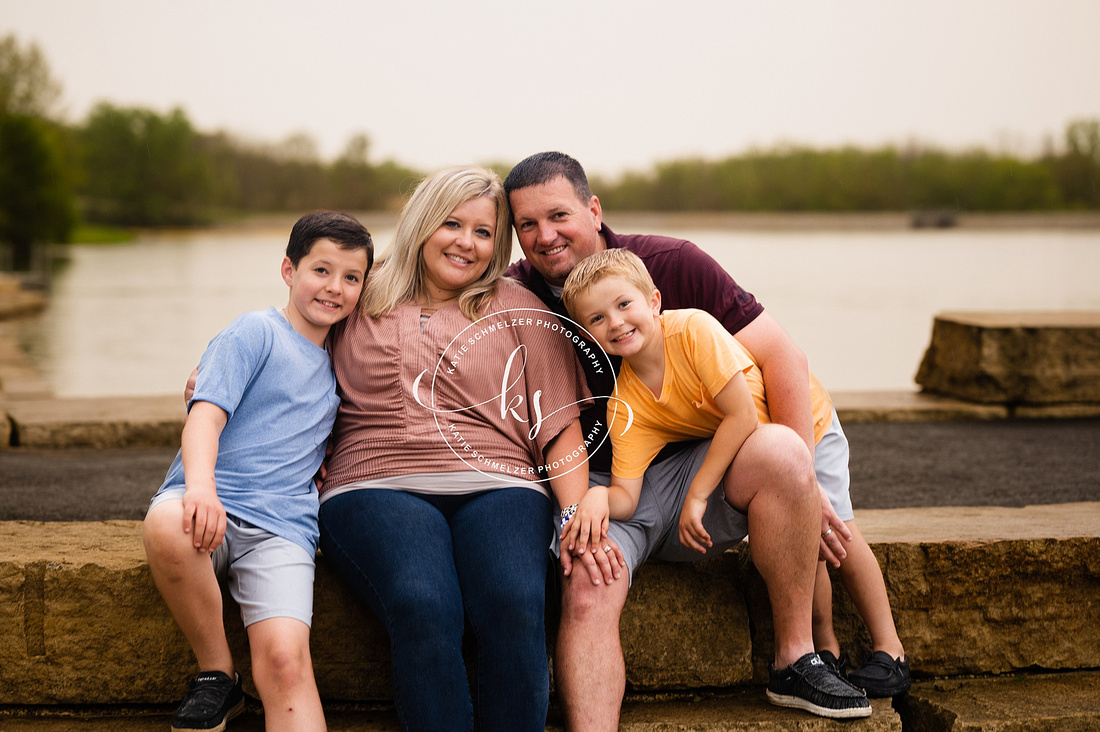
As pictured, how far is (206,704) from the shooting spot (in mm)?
2141

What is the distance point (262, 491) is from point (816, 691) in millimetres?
1410

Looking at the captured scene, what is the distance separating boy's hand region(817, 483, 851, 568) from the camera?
234 cm

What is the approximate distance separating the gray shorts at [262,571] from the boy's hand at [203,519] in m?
0.09

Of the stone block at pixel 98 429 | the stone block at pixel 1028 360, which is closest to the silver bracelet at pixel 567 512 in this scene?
the stone block at pixel 98 429

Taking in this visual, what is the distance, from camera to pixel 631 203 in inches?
2372

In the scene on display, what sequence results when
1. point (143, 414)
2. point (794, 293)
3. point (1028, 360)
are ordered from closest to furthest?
1. point (143, 414)
2. point (1028, 360)
3. point (794, 293)

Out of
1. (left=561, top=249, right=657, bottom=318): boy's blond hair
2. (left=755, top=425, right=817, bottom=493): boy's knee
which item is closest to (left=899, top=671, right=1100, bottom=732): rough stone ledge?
Answer: (left=755, top=425, right=817, bottom=493): boy's knee

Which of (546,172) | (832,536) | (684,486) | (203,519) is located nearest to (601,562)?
(684,486)

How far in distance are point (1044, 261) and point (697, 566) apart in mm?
47154

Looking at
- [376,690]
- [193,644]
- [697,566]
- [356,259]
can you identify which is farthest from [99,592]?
[697,566]

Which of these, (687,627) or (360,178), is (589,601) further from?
(360,178)

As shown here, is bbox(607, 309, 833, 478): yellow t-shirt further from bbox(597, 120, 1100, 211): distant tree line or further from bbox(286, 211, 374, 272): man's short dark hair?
bbox(597, 120, 1100, 211): distant tree line

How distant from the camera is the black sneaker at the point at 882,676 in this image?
237cm

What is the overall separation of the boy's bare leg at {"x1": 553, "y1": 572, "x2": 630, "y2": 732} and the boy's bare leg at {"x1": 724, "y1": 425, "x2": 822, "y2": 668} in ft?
1.22
